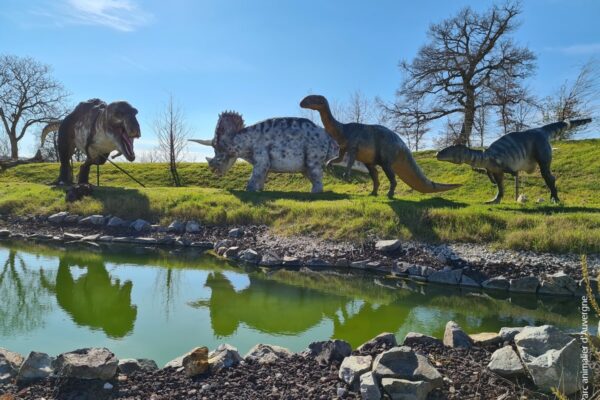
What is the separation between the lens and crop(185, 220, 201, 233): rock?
10099mm

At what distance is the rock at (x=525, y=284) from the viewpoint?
6.26m

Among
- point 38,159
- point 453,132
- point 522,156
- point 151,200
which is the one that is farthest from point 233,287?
point 453,132

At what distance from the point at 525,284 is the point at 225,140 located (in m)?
9.11

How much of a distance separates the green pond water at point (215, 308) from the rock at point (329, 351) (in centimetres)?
68

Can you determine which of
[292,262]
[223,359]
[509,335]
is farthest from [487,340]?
[292,262]

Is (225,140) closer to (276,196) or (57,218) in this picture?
(276,196)

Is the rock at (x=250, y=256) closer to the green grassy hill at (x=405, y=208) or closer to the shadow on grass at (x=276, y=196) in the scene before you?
the green grassy hill at (x=405, y=208)

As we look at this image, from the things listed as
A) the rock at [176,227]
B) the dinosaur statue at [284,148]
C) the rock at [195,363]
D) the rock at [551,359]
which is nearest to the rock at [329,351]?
the rock at [195,363]

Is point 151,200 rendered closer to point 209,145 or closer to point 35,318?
point 209,145

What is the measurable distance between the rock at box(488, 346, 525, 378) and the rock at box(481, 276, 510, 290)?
3.21 m

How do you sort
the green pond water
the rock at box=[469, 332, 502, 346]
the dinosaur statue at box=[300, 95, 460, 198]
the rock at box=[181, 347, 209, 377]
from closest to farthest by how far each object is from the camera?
the rock at box=[181, 347, 209, 377], the rock at box=[469, 332, 502, 346], the green pond water, the dinosaur statue at box=[300, 95, 460, 198]

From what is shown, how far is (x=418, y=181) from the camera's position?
35.6ft

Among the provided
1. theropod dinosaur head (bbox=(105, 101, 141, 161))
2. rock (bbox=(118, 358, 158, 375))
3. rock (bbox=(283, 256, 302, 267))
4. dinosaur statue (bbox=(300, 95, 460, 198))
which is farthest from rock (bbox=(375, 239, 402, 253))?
theropod dinosaur head (bbox=(105, 101, 141, 161))

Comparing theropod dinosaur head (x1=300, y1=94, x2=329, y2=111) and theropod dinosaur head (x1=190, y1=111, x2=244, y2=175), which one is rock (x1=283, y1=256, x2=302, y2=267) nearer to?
theropod dinosaur head (x1=300, y1=94, x2=329, y2=111)
